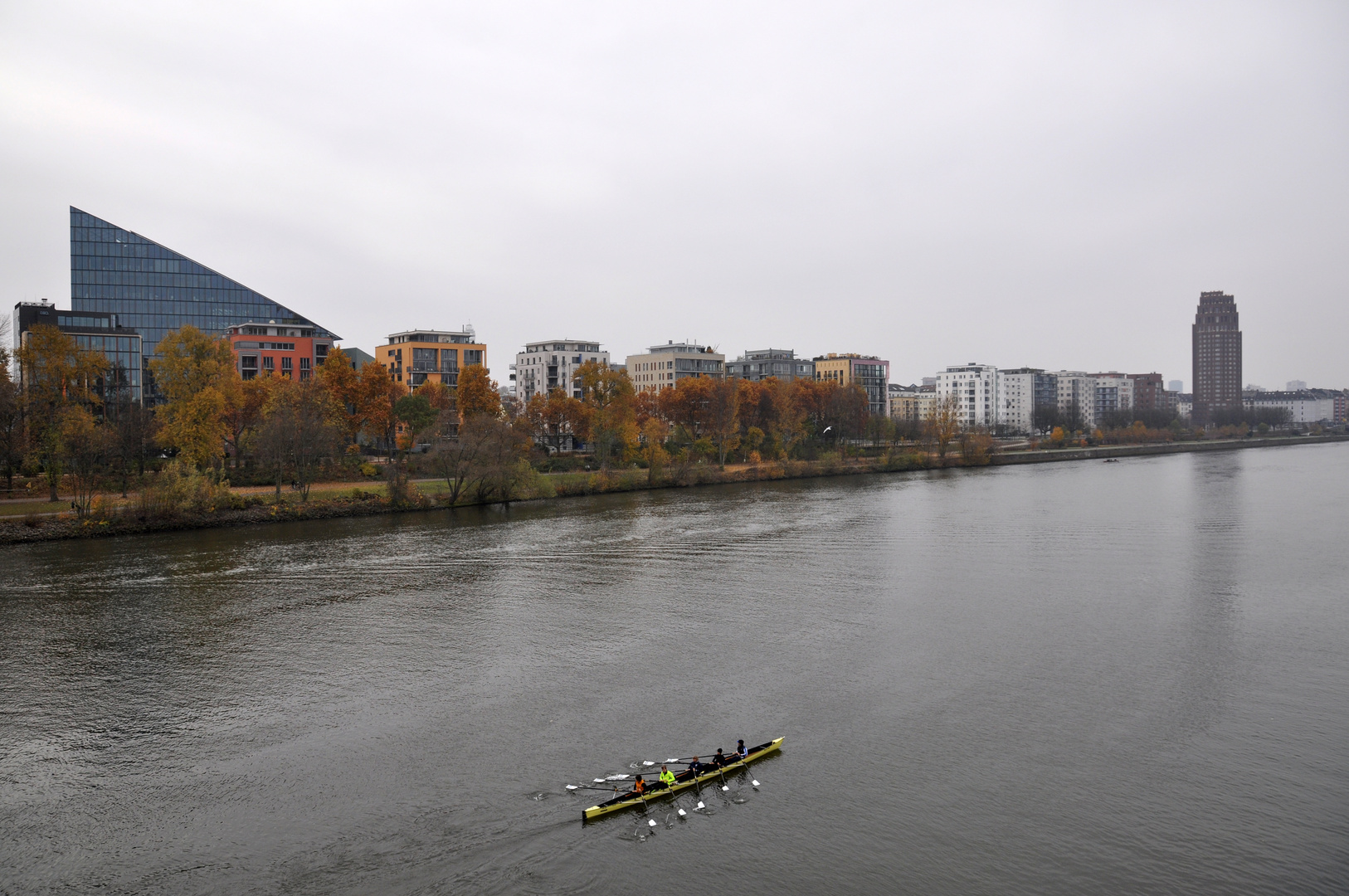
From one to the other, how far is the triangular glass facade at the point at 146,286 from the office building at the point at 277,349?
272cm

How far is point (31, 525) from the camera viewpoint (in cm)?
4231

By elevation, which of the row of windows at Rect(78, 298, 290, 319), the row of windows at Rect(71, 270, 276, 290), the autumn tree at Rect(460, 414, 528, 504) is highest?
the row of windows at Rect(71, 270, 276, 290)

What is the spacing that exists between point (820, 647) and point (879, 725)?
562 centimetres

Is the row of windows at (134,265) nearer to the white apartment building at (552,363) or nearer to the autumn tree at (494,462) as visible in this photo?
the white apartment building at (552,363)

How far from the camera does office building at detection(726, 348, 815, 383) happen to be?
14621 centimetres

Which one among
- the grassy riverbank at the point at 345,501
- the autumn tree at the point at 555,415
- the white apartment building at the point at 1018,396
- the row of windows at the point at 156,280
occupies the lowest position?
the grassy riverbank at the point at 345,501

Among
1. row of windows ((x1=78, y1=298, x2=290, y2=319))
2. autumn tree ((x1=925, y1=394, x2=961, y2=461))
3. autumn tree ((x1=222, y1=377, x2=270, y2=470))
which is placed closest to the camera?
autumn tree ((x1=222, y1=377, x2=270, y2=470))

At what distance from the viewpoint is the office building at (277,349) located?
94.0m

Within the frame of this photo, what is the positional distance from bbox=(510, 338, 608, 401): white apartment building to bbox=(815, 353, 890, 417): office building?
164ft

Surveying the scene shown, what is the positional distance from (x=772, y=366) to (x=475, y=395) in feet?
271

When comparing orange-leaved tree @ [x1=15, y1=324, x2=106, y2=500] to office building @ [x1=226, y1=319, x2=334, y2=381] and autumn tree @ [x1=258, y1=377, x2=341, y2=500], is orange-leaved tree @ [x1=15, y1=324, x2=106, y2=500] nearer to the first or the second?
autumn tree @ [x1=258, y1=377, x2=341, y2=500]

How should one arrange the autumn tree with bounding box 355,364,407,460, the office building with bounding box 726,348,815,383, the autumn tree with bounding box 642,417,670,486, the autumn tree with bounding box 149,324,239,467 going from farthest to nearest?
the office building with bounding box 726,348,815,383, the autumn tree with bounding box 642,417,670,486, the autumn tree with bounding box 355,364,407,460, the autumn tree with bounding box 149,324,239,467

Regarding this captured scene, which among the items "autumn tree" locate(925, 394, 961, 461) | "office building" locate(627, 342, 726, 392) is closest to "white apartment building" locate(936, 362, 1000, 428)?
"office building" locate(627, 342, 726, 392)

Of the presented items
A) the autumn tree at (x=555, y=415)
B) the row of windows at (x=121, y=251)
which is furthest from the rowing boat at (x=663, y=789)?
the row of windows at (x=121, y=251)
